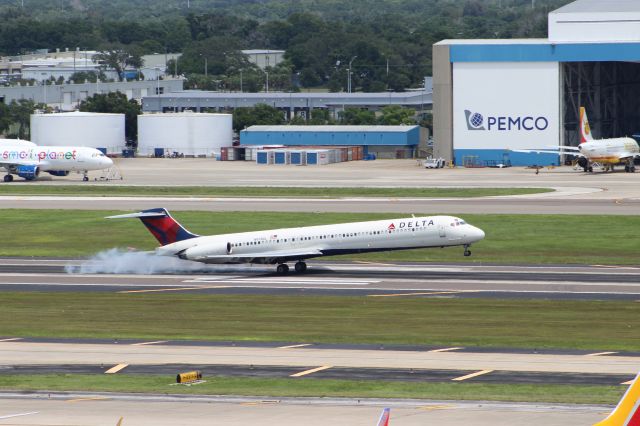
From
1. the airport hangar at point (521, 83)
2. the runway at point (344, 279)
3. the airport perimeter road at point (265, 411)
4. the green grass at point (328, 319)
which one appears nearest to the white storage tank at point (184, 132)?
the airport hangar at point (521, 83)

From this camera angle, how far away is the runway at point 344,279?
68.4m

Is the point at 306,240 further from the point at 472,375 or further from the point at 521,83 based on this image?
the point at 521,83

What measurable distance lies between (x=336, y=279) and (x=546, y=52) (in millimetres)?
95657

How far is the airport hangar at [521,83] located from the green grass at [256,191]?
37531 millimetres

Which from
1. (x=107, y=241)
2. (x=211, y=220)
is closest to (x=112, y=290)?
(x=107, y=241)

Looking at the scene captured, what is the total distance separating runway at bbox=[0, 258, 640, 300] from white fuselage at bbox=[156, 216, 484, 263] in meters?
1.42

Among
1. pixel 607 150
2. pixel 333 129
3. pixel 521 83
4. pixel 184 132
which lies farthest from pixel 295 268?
pixel 184 132

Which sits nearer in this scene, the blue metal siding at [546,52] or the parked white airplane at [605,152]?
the parked white airplane at [605,152]

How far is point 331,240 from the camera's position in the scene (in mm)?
76188

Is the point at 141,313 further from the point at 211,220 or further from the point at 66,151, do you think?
the point at 66,151

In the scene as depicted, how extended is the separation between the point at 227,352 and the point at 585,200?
7094cm

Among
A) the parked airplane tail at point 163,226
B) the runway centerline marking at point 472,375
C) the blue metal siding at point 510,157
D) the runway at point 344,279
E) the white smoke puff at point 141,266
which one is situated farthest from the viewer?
the blue metal siding at point 510,157

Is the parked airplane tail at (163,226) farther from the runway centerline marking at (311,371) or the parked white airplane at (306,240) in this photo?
the runway centerline marking at (311,371)

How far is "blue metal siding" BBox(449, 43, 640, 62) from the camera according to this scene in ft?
520
